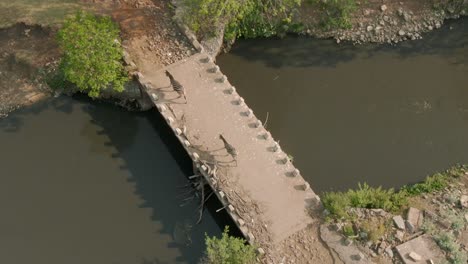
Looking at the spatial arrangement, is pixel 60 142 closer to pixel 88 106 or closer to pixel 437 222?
pixel 88 106

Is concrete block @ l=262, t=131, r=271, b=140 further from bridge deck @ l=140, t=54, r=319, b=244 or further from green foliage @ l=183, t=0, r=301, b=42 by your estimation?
green foliage @ l=183, t=0, r=301, b=42

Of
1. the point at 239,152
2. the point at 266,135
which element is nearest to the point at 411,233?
the point at 266,135

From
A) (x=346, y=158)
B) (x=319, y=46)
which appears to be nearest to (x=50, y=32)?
(x=319, y=46)

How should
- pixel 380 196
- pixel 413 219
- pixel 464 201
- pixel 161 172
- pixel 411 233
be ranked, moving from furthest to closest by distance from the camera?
1. pixel 161 172
2. pixel 464 201
3. pixel 380 196
4. pixel 413 219
5. pixel 411 233

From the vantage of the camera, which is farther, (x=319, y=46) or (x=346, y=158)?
(x=319, y=46)

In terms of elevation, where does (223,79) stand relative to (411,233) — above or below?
above

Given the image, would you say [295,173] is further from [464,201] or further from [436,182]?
[464,201]

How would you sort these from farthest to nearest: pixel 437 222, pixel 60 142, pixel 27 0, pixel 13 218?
pixel 27 0, pixel 60 142, pixel 13 218, pixel 437 222

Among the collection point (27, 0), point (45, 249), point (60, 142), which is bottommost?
point (45, 249)
